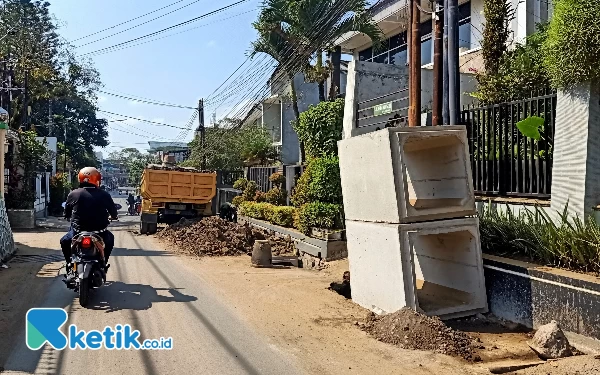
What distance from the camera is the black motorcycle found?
20.6ft

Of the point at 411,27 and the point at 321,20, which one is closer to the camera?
the point at 411,27

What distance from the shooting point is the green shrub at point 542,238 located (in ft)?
18.0

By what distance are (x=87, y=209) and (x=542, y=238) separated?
5.52m

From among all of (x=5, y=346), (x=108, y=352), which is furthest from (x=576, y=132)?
(x=5, y=346)

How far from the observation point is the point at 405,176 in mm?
6062

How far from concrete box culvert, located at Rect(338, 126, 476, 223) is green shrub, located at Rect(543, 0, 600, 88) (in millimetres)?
1501

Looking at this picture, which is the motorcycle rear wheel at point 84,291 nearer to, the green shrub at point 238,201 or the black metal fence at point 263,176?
the black metal fence at point 263,176

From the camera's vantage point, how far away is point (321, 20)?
56.2 ft

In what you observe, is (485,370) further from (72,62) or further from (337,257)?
(72,62)

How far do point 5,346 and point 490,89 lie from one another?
9.01 m

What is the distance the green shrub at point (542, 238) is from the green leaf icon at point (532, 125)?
1040 mm

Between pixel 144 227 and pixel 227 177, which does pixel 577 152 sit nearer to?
pixel 144 227

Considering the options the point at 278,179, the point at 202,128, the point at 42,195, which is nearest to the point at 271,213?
the point at 278,179

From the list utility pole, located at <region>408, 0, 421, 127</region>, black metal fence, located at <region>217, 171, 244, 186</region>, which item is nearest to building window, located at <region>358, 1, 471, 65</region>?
utility pole, located at <region>408, 0, 421, 127</region>
